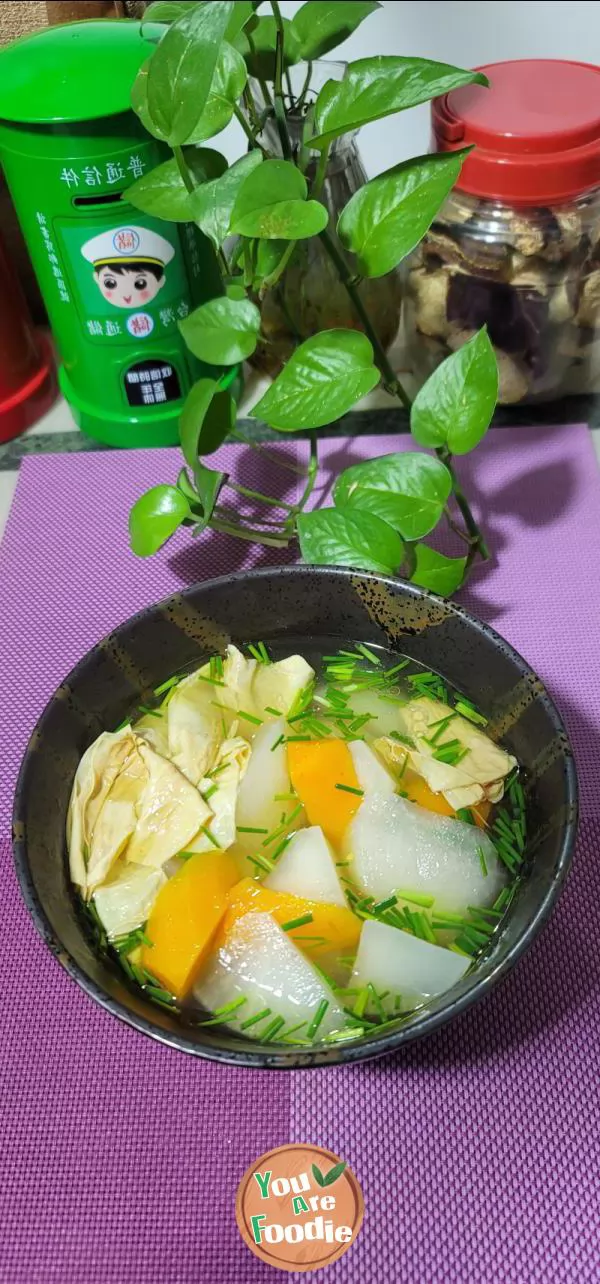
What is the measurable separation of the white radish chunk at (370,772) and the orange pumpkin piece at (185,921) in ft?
0.36

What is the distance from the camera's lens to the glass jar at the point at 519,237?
0.86 meters

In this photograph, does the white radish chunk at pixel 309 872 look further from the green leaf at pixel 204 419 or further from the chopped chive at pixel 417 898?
the green leaf at pixel 204 419

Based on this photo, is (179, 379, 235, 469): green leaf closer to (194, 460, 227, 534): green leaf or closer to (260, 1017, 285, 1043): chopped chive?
(194, 460, 227, 534): green leaf

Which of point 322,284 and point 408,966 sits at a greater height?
point 322,284

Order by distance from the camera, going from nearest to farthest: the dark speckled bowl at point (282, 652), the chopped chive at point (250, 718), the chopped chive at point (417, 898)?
the dark speckled bowl at point (282, 652), the chopped chive at point (417, 898), the chopped chive at point (250, 718)

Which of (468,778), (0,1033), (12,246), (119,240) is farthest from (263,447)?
(0,1033)

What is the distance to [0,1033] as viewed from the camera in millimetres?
668

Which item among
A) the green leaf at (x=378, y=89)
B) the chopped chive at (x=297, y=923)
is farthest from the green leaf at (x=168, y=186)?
the chopped chive at (x=297, y=923)

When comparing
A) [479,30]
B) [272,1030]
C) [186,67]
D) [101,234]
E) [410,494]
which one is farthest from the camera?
[479,30]

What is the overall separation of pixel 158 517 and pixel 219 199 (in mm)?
256

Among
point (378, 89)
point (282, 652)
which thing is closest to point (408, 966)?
point (282, 652)

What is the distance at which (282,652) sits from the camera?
76 centimetres

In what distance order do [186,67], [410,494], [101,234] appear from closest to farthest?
[186,67] → [410,494] → [101,234]

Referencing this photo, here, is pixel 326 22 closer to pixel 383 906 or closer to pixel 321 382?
pixel 321 382
